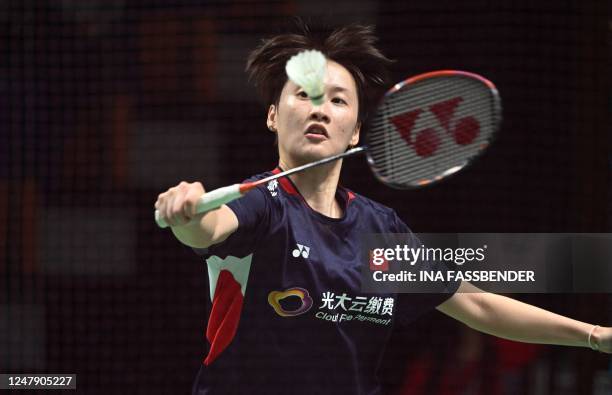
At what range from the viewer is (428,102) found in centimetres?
300

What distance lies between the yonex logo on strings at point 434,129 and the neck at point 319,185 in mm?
247

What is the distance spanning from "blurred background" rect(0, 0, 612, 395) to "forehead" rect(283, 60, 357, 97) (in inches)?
46.1

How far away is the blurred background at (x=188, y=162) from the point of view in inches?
164

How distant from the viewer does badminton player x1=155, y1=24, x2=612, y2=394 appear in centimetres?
297

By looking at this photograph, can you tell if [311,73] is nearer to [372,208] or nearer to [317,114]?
[317,114]

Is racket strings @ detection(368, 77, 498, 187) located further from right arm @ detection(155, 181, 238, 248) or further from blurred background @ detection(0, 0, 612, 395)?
blurred background @ detection(0, 0, 612, 395)

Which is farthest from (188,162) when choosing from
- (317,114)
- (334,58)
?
(317,114)

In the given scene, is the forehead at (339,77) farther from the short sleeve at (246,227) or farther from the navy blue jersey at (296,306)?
the short sleeve at (246,227)

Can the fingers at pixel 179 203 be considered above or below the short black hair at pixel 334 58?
below

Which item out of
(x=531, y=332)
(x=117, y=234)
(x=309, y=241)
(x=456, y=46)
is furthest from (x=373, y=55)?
(x=117, y=234)

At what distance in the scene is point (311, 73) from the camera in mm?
2680

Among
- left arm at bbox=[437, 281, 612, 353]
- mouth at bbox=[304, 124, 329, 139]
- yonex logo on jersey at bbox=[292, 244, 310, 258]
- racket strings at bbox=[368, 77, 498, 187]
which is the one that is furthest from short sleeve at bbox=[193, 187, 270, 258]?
left arm at bbox=[437, 281, 612, 353]

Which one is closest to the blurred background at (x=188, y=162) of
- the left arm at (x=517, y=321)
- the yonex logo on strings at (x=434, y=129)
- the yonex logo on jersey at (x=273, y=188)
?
the left arm at (x=517, y=321)

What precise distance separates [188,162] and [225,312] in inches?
59.8
